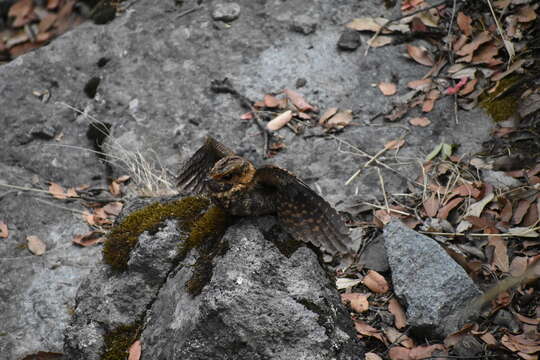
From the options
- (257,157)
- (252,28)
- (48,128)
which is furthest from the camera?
(252,28)

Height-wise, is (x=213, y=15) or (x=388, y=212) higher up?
(x=213, y=15)

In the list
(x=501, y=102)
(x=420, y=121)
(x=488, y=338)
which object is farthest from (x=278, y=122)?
(x=488, y=338)

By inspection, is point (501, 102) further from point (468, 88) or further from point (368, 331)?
point (368, 331)

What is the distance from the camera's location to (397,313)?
3609 millimetres

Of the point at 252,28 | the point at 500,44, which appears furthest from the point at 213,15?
the point at 500,44

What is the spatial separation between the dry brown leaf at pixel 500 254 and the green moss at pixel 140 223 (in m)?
1.84

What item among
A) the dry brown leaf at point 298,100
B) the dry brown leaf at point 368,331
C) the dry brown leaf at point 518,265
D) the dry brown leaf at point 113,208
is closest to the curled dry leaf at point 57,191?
the dry brown leaf at point 113,208

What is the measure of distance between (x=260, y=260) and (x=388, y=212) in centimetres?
168

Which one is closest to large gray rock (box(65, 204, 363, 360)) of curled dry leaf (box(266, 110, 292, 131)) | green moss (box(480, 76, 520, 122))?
curled dry leaf (box(266, 110, 292, 131))

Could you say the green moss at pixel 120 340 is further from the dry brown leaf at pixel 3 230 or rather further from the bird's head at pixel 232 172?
the dry brown leaf at pixel 3 230

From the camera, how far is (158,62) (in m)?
5.80

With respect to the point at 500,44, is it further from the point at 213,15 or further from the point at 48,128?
the point at 48,128

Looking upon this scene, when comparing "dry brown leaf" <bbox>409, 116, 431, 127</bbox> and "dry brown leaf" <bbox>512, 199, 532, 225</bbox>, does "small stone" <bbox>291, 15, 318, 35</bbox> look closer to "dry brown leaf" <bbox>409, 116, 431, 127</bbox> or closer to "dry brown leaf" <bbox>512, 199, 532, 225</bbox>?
"dry brown leaf" <bbox>409, 116, 431, 127</bbox>

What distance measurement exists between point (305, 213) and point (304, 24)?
10.8ft
